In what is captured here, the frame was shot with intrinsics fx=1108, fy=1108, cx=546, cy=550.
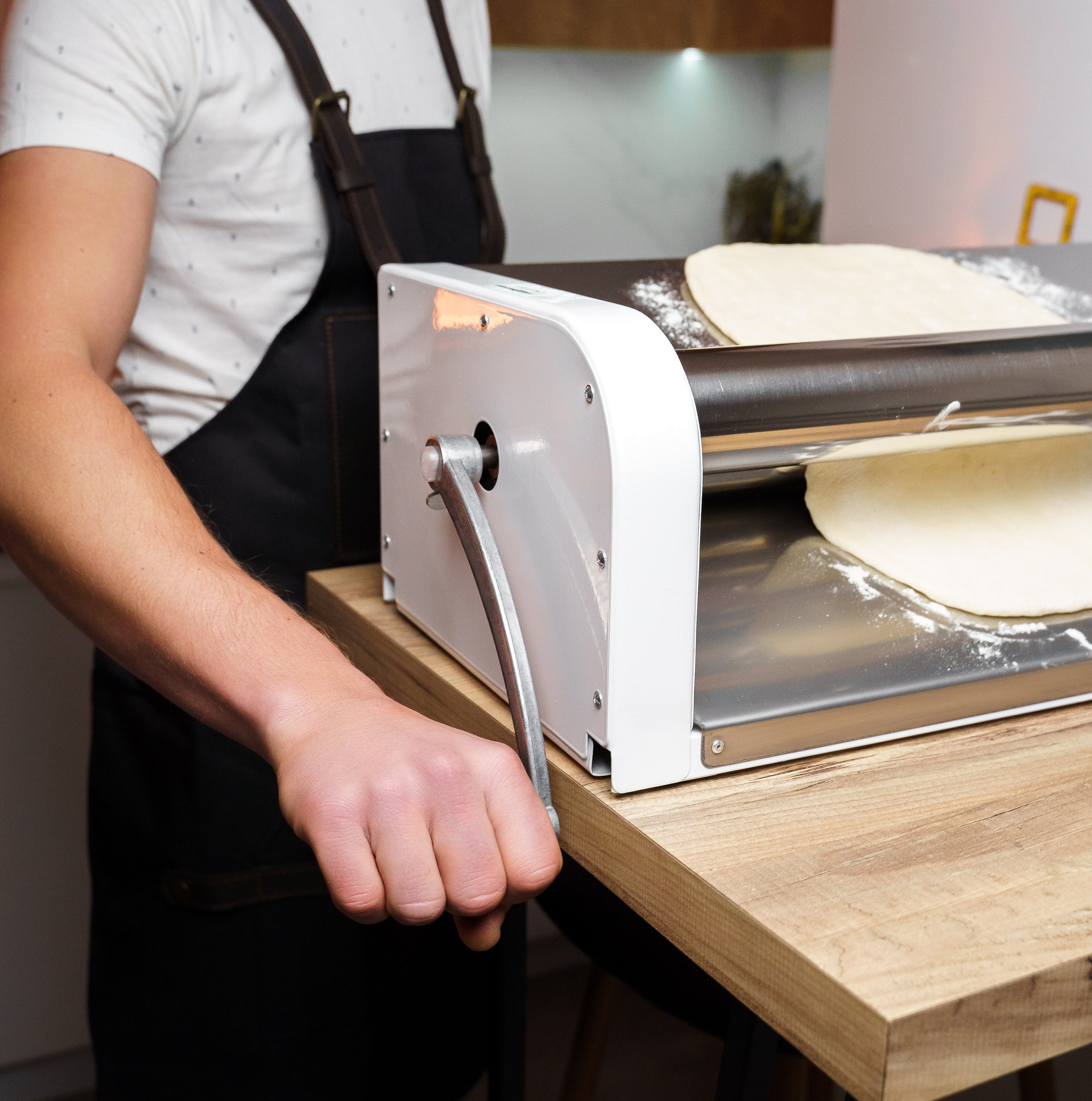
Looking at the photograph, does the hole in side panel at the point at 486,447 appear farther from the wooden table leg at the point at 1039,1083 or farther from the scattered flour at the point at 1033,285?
the wooden table leg at the point at 1039,1083

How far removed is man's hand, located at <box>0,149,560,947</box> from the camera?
0.49 m

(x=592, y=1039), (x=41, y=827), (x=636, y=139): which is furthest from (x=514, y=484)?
(x=636, y=139)

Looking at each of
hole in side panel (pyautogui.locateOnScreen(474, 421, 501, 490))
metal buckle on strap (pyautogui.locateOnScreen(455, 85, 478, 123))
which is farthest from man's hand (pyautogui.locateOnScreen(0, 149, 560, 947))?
metal buckle on strap (pyautogui.locateOnScreen(455, 85, 478, 123))

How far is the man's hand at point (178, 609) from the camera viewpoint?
1.60ft

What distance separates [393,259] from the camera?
3.02 feet

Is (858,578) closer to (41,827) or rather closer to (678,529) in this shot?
(678,529)

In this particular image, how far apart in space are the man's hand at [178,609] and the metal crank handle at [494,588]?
0.05 meters

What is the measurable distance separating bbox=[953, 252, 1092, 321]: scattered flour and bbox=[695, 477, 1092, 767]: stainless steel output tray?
280mm

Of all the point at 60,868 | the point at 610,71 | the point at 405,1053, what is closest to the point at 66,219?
the point at 405,1053

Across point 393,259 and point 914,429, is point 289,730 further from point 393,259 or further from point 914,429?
point 393,259

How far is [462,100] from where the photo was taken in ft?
3.54

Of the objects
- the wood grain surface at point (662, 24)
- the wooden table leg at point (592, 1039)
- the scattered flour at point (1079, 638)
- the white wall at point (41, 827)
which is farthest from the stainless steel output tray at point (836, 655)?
the wood grain surface at point (662, 24)

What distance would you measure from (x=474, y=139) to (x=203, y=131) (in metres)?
0.30

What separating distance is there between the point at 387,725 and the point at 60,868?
3.73ft
